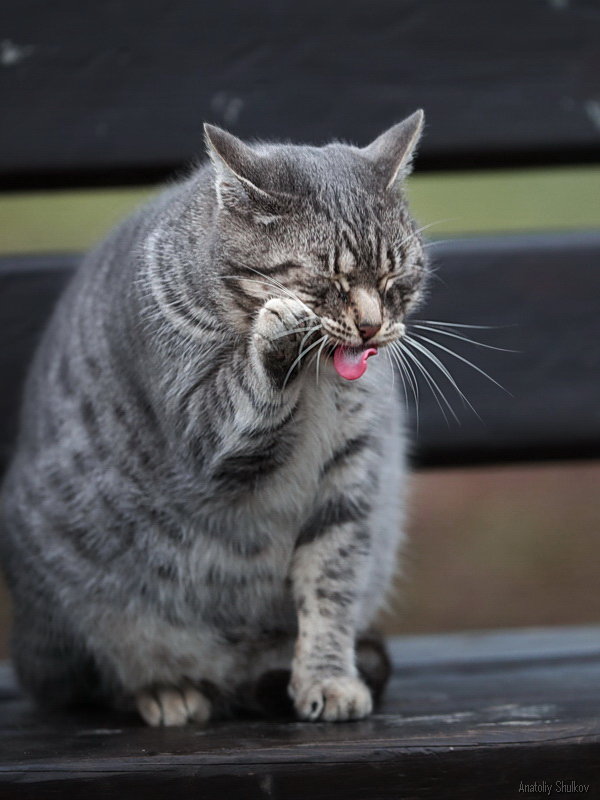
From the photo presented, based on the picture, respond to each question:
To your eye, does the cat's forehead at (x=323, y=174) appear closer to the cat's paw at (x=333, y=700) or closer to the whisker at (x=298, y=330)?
the whisker at (x=298, y=330)

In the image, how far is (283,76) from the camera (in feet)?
7.64

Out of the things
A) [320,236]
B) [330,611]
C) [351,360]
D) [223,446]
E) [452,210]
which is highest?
[452,210]

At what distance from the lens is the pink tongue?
162 centimetres

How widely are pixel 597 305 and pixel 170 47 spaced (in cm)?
103

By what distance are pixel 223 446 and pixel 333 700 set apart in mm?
434

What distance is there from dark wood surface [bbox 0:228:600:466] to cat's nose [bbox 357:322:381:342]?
778mm

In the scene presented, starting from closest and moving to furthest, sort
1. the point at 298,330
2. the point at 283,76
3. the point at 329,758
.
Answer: the point at 329,758, the point at 298,330, the point at 283,76

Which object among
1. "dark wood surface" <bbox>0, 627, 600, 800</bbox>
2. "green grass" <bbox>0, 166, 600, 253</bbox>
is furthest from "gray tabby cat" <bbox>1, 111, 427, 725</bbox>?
"green grass" <bbox>0, 166, 600, 253</bbox>

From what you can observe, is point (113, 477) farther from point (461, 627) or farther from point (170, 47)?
point (461, 627)

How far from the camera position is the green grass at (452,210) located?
3219 mm

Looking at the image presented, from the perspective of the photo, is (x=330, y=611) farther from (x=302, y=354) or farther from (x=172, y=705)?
(x=302, y=354)

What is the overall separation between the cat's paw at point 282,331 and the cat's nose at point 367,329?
6 cm

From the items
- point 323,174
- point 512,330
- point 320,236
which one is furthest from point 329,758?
point 512,330

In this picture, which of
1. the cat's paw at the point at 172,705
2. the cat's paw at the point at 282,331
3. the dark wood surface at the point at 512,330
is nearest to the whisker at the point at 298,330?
the cat's paw at the point at 282,331
